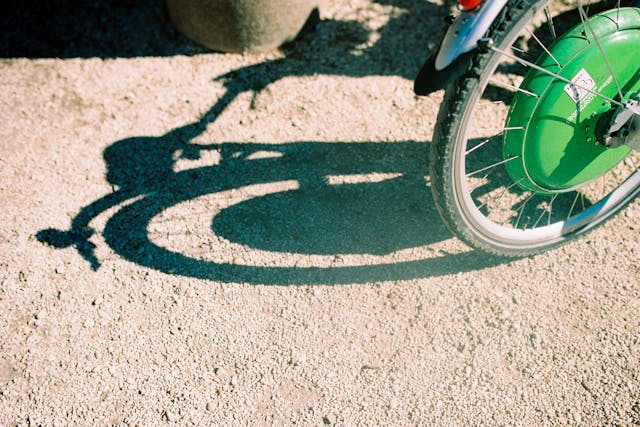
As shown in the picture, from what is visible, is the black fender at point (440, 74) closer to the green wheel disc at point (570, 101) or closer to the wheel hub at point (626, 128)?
the green wheel disc at point (570, 101)

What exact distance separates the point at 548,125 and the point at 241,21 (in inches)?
76.9

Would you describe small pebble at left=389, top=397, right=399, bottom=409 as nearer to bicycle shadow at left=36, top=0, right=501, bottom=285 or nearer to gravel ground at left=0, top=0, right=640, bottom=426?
gravel ground at left=0, top=0, right=640, bottom=426

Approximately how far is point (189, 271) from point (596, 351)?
1932 mm

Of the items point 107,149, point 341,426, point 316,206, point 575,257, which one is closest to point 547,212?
point 575,257

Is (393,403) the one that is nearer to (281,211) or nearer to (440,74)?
(281,211)

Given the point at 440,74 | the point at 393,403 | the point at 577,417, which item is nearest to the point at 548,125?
the point at 440,74

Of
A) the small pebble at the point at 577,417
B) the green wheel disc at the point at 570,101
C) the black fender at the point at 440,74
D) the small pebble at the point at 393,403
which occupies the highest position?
the black fender at the point at 440,74

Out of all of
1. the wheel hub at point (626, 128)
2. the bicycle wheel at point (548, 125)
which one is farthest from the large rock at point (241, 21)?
the wheel hub at point (626, 128)

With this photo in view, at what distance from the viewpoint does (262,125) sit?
3037mm

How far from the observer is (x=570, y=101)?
2.12 metres

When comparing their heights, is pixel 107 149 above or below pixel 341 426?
above

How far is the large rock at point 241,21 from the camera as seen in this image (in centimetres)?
315

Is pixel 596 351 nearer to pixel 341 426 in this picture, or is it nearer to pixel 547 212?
pixel 547 212

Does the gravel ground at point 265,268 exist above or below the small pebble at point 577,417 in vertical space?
above
